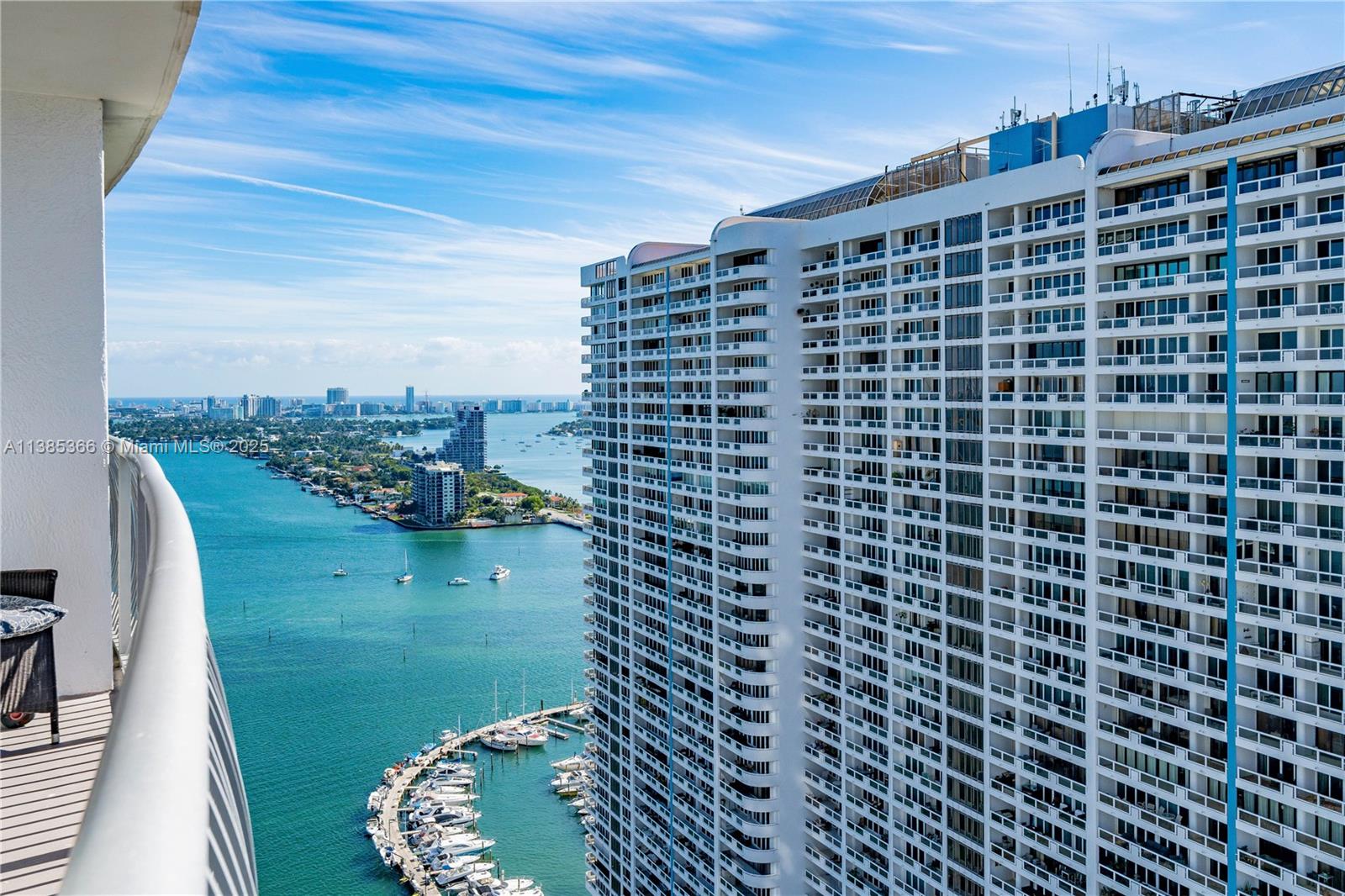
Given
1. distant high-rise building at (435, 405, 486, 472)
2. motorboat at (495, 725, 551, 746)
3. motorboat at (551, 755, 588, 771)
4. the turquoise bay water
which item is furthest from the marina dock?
distant high-rise building at (435, 405, 486, 472)

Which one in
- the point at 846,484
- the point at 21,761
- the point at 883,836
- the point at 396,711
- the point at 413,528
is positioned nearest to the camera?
the point at 21,761

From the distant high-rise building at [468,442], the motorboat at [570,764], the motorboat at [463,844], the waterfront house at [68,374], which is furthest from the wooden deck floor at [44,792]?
the distant high-rise building at [468,442]

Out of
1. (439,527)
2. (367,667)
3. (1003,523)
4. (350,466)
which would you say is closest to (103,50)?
(1003,523)

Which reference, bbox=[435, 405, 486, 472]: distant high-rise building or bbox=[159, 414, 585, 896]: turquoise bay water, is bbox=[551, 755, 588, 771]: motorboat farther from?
bbox=[435, 405, 486, 472]: distant high-rise building

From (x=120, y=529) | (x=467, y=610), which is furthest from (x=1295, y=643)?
(x=467, y=610)

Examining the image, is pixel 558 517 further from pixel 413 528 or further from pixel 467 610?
pixel 467 610

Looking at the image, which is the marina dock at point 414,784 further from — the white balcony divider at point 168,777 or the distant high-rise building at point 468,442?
the distant high-rise building at point 468,442
